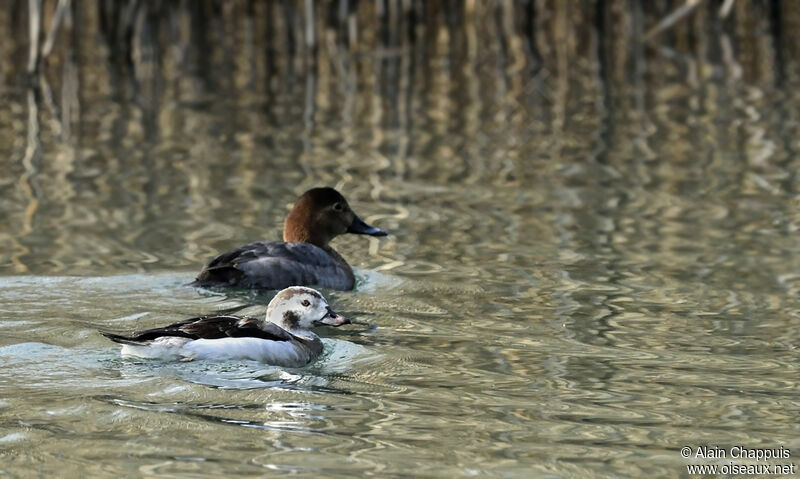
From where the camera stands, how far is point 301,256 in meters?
9.34

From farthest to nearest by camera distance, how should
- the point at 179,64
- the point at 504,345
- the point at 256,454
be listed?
the point at 179,64 → the point at 504,345 → the point at 256,454

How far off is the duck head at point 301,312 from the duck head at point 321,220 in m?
2.27

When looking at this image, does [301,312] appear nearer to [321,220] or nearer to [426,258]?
[426,258]

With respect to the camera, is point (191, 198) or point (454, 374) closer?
point (454, 374)

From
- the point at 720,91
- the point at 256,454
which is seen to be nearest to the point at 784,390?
the point at 256,454

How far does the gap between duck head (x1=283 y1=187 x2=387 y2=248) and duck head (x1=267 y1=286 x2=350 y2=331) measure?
2274 millimetres

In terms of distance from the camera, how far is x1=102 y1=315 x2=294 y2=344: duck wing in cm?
692

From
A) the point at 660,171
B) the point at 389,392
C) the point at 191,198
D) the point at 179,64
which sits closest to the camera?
the point at 389,392

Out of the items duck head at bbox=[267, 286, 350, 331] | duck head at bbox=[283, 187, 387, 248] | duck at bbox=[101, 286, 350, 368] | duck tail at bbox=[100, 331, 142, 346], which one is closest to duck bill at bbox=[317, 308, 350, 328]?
duck head at bbox=[267, 286, 350, 331]

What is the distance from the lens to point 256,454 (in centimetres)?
554

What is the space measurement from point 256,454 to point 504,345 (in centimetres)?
221

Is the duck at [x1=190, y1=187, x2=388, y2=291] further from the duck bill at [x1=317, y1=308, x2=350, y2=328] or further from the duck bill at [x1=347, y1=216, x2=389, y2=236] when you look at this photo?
the duck bill at [x1=317, y1=308, x2=350, y2=328]

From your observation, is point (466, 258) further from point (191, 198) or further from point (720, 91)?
point (720, 91)

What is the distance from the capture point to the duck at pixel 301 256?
890 cm
